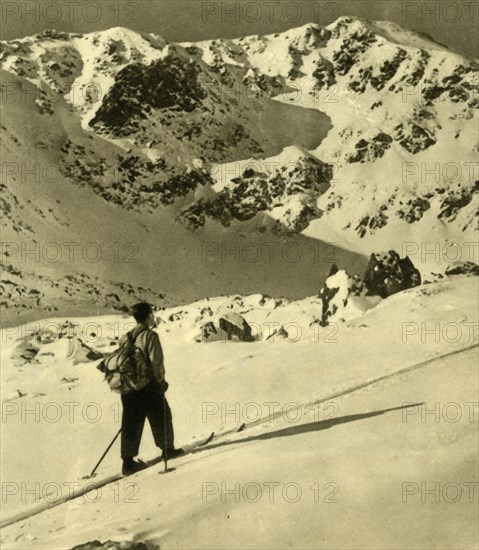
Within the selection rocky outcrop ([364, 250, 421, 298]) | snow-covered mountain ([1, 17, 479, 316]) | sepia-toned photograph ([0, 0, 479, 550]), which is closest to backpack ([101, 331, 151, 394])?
sepia-toned photograph ([0, 0, 479, 550])

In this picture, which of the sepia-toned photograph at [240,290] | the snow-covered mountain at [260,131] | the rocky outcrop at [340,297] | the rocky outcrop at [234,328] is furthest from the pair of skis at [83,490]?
the snow-covered mountain at [260,131]

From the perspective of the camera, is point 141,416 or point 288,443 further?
point 141,416

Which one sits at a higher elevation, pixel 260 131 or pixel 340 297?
pixel 260 131

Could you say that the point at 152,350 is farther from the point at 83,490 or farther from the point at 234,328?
the point at 234,328

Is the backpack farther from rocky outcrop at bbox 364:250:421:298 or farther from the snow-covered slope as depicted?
rocky outcrop at bbox 364:250:421:298

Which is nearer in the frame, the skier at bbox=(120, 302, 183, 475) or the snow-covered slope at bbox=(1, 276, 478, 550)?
the snow-covered slope at bbox=(1, 276, 478, 550)

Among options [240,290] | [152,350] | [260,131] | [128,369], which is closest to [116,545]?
[128,369]
